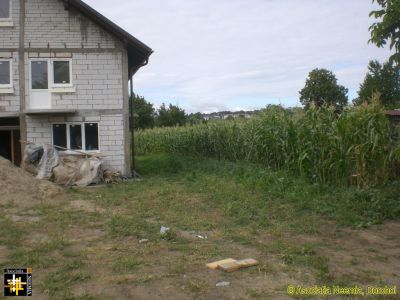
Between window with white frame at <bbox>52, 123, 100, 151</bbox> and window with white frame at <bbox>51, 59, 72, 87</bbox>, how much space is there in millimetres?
1595

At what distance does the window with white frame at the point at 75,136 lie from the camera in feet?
56.1

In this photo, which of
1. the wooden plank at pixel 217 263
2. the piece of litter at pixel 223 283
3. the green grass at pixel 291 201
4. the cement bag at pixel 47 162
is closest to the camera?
the piece of litter at pixel 223 283

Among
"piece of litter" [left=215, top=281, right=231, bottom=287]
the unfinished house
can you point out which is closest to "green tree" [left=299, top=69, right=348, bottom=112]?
the unfinished house

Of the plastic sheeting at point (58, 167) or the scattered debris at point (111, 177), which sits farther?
the scattered debris at point (111, 177)

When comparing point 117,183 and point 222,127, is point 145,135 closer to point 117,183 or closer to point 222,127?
point 222,127

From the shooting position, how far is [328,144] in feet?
38.7

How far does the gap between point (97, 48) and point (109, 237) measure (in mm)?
10786

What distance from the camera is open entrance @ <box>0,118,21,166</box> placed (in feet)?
57.9

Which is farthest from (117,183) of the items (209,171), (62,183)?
(209,171)

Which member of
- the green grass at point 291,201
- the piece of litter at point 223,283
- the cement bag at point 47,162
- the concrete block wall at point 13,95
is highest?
the concrete block wall at point 13,95

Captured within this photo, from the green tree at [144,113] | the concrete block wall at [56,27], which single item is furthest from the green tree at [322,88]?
the concrete block wall at [56,27]

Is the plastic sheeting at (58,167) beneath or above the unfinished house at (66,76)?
beneath

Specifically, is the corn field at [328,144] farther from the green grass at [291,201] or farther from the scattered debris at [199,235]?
the scattered debris at [199,235]

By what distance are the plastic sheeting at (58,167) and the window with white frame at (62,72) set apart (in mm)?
2586
